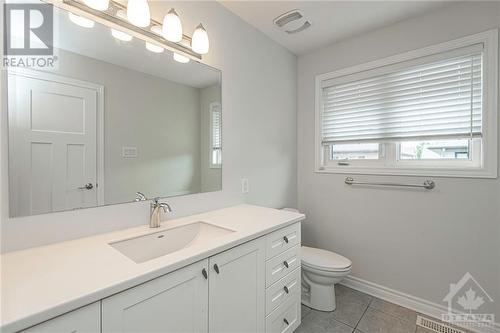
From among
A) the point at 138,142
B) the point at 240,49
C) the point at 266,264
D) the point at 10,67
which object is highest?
the point at 240,49

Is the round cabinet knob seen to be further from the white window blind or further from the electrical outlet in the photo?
the white window blind

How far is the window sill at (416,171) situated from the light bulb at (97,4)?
208 centimetres

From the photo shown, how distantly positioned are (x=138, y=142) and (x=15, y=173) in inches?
20.3

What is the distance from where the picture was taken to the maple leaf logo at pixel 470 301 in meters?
1.62

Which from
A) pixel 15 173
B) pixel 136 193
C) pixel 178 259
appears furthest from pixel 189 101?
pixel 178 259

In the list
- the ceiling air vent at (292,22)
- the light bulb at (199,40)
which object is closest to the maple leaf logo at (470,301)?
the ceiling air vent at (292,22)

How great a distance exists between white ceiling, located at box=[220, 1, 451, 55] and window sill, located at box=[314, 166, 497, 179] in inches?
48.7

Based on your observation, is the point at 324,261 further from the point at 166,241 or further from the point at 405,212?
the point at 166,241

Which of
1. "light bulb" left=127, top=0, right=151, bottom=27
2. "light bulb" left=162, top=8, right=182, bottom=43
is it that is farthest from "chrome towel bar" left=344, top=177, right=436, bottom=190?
"light bulb" left=127, top=0, right=151, bottom=27

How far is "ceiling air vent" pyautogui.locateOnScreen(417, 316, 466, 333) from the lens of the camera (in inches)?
63.2

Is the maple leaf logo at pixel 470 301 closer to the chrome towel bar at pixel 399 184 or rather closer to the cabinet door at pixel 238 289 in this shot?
the chrome towel bar at pixel 399 184

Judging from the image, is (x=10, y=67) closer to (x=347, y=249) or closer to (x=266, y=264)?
(x=266, y=264)

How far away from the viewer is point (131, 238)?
1088 mm

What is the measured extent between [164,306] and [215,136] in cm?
112
